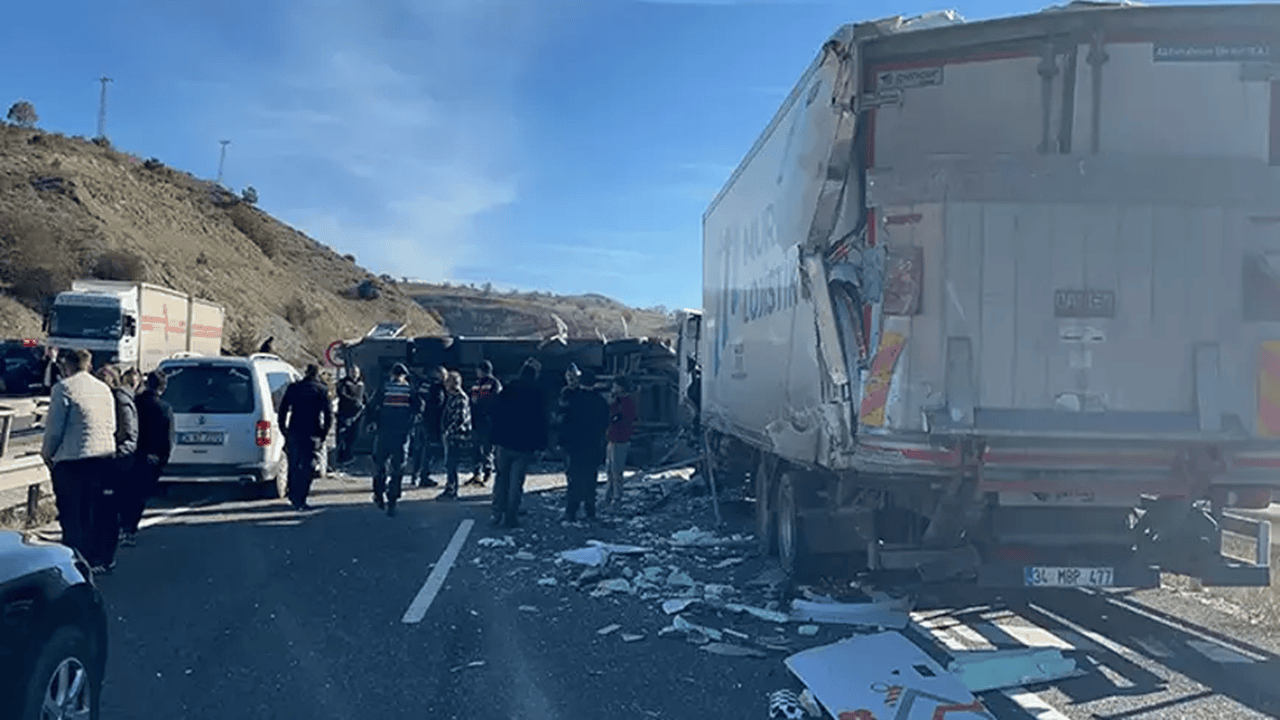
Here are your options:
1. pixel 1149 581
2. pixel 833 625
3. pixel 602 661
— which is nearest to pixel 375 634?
pixel 602 661

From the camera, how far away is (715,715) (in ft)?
20.8

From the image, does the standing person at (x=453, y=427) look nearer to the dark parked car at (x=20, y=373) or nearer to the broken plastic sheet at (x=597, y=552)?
the broken plastic sheet at (x=597, y=552)

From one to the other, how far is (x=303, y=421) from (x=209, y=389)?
3.89 feet

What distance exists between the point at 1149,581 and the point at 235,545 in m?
8.20

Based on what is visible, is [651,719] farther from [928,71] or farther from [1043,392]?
[928,71]

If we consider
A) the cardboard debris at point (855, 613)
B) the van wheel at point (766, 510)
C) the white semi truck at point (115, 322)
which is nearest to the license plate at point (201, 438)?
the van wheel at point (766, 510)

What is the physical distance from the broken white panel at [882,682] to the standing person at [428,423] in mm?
10094

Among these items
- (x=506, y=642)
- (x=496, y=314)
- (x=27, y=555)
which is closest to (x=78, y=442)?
(x=506, y=642)

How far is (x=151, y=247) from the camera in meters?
60.7

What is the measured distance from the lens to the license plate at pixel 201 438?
1402cm

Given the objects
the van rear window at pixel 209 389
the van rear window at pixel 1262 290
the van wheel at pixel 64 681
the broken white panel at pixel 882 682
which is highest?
the van rear window at pixel 1262 290

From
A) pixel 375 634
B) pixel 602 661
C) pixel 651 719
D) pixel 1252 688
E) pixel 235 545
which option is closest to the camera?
pixel 651 719

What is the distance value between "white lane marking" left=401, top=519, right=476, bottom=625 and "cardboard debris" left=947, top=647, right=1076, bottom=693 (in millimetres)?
3747

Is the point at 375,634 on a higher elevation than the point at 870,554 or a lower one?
lower
